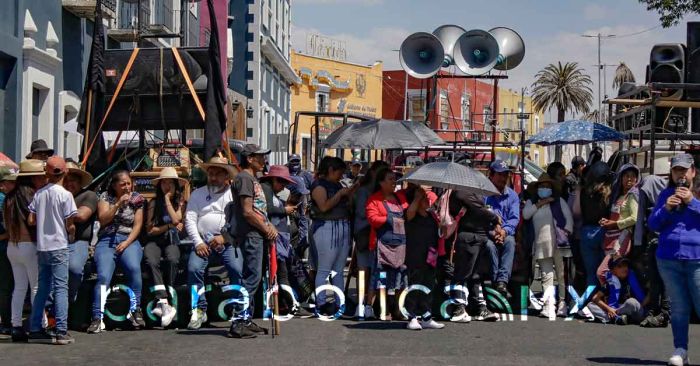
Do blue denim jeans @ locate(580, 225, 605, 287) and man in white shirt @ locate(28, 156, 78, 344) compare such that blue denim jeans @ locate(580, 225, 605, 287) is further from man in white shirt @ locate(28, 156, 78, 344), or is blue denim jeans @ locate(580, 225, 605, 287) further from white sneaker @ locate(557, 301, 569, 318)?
man in white shirt @ locate(28, 156, 78, 344)

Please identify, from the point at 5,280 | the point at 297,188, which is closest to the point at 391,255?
the point at 297,188

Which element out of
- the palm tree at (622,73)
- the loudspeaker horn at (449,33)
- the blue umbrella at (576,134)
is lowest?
the blue umbrella at (576,134)

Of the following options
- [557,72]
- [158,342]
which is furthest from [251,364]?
[557,72]

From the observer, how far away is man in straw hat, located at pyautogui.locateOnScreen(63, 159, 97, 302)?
1052cm

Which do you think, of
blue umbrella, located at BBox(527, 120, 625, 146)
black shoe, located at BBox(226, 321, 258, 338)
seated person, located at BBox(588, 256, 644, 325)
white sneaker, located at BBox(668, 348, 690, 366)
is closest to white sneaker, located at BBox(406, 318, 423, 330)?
black shoe, located at BBox(226, 321, 258, 338)

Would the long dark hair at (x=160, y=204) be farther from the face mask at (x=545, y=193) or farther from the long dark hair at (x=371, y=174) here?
the face mask at (x=545, y=193)

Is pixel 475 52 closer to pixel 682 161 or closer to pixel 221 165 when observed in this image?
pixel 221 165

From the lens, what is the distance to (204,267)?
10992 mm

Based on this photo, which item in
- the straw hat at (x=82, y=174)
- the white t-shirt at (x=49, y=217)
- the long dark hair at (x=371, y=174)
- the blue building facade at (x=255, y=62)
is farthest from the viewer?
the blue building facade at (x=255, y=62)

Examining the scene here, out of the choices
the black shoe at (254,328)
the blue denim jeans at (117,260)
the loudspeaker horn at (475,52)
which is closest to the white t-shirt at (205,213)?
the blue denim jeans at (117,260)

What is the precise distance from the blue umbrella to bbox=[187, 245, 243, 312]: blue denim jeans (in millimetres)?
6120

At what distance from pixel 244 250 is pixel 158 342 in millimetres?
1180

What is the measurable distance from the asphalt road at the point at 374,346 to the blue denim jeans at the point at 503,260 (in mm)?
710

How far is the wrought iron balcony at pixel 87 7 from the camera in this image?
768 inches
